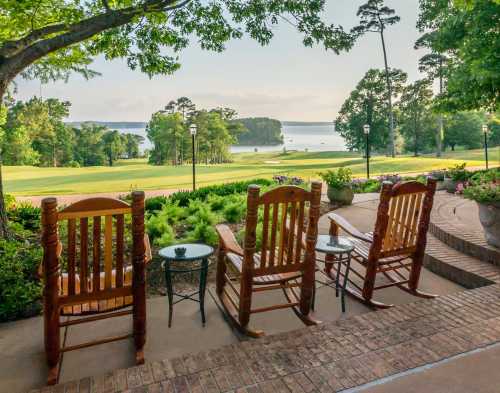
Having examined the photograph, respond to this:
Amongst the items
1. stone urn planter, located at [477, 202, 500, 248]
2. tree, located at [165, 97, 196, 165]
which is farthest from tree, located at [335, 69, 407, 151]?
stone urn planter, located at [477, 202, 500, 248]

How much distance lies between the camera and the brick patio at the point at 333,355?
5.90 feet

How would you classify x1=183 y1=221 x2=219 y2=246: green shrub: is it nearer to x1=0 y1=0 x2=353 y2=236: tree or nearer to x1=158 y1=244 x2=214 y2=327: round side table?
x1=158 y1=244 x2=214 y2=327: round side table

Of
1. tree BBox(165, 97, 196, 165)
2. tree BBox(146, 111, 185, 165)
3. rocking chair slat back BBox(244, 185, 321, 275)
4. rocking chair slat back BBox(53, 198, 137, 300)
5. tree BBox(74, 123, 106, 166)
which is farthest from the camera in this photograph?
tree BBox(165, 97, 196, 165)

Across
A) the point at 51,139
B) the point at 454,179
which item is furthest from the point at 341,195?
the point at 51,139

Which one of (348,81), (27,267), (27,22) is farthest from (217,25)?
(348,81)

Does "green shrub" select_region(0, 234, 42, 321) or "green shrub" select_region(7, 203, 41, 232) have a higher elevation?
"green shrub" select_region(7, 203, 41, 232)

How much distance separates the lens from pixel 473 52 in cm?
871

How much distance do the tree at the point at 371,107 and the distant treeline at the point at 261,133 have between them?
38639 mm

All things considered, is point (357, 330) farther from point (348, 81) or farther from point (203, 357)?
point (348, 81)

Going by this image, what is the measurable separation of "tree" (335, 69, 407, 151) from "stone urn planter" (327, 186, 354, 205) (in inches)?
1087

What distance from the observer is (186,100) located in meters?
46.8

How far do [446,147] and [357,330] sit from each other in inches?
1733

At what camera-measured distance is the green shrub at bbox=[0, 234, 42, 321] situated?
2783 mm

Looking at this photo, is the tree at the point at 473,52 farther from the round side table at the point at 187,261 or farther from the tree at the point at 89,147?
the tree at the point at 89,147
